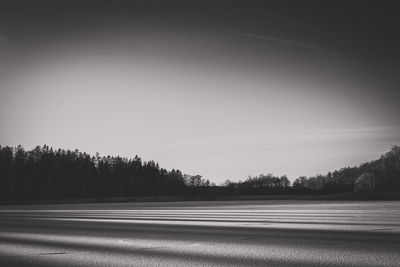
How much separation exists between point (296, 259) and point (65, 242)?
3.21 metres

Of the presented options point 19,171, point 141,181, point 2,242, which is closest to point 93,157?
point 141,181

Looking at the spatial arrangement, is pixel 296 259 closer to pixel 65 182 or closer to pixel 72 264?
pixel 72 264

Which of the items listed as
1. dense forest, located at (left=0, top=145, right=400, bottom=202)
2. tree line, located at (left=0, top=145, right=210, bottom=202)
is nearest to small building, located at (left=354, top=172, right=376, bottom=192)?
dense forest, located at (left=0, top=145, right=400, bottom=202)

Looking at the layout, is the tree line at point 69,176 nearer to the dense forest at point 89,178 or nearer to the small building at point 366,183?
the dense forest at point 89,178

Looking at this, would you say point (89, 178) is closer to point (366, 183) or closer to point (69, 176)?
point (69, 176)

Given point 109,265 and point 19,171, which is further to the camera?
point 19,171

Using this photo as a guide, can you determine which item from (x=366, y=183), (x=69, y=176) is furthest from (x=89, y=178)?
(x=366, y=183)

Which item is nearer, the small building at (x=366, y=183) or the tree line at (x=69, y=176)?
the tree line at (x=69, y=176)

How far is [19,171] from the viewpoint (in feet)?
425

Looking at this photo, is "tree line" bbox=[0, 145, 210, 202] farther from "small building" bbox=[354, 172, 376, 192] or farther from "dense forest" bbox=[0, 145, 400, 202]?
"small building" bbox=[354, 172, 376, 192]

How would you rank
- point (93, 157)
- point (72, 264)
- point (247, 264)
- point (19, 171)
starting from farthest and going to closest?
point (93, 157) → point (19, 171) → point (72, 264) → point (247, 264)

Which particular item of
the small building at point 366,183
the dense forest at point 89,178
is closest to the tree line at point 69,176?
the dense forest at point 89,178

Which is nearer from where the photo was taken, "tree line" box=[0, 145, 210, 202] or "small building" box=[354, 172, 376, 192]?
"tree line" box=[0, 145, 210, 202]

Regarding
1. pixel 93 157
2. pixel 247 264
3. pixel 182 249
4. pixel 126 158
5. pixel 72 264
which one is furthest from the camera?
pixel 126 158
